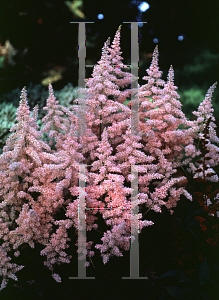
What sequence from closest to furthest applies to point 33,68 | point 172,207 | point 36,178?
1. point 36,178
2. point 172,207
3. point 33,68

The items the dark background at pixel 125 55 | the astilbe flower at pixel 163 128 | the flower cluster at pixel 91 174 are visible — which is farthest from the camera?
the astilbe flower at pixel 163 128

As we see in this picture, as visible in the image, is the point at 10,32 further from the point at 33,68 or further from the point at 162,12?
the point at 162,12

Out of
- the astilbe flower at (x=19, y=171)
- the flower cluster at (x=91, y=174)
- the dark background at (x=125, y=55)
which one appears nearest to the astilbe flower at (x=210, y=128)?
the flower cluster at (x=91, y=174)

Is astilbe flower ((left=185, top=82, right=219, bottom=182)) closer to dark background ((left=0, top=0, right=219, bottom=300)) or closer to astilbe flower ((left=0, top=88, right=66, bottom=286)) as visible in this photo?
dark background ((left=0, top=0, right=219, bottom=300))

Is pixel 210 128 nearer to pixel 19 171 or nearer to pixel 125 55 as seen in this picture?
pixel 125 55

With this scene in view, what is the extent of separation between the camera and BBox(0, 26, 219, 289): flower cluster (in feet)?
6.44

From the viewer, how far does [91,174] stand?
2055 millimetres

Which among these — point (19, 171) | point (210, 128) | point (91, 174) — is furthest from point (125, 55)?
point (19, 171)

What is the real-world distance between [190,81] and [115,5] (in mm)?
1137

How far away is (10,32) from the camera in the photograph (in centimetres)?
274

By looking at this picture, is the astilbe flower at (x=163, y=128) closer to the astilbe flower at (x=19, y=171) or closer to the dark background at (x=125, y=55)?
the dark background at (x=125, y=55)

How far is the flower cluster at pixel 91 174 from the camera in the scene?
6.44 feet

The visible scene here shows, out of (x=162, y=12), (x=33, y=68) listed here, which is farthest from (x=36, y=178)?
(x=162, y=12)

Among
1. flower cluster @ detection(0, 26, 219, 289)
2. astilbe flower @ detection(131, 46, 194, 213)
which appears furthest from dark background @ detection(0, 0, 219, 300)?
astilbe flower @ detection(131, 46, 194, 213)
